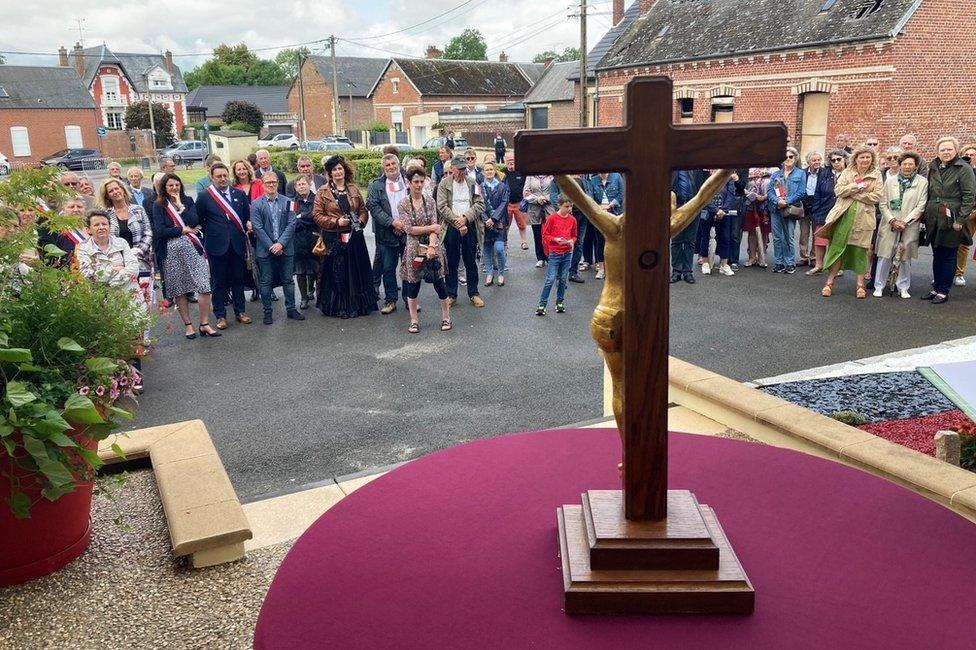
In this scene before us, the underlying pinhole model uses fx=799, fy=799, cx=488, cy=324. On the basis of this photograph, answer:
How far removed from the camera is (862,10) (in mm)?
23281

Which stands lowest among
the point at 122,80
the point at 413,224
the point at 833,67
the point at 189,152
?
the point at 413,224

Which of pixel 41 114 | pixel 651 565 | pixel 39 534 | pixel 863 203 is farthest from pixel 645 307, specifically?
pixel 41 114

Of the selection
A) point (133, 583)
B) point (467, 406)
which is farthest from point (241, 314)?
point (133, 583)

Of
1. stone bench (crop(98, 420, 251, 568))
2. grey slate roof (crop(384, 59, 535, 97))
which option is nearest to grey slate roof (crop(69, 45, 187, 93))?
grey slate roof (crop(384, 59, 535, 97))

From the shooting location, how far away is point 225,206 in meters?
9.47

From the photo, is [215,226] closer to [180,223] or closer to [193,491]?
[180,223]

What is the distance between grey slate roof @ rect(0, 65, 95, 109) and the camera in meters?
54.3

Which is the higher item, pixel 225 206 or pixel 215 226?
pixel 225 206

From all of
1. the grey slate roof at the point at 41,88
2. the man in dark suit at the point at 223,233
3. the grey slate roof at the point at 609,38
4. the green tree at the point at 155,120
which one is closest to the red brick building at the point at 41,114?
the grey slate roof at the point at 41,88

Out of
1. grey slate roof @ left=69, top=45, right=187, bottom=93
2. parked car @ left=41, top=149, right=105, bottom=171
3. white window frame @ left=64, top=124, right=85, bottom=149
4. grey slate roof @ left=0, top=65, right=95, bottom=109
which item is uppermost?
grey slate roof @ left=69, top=45, right=187, bottom=93

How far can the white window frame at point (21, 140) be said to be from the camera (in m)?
53.4

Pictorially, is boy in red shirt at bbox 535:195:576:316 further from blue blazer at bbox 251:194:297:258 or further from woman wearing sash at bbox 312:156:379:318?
blue blazer at bbox 251:194:297:258

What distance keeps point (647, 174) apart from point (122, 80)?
80.2 metres

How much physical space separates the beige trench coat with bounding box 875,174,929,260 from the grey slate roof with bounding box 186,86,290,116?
7241 cm
